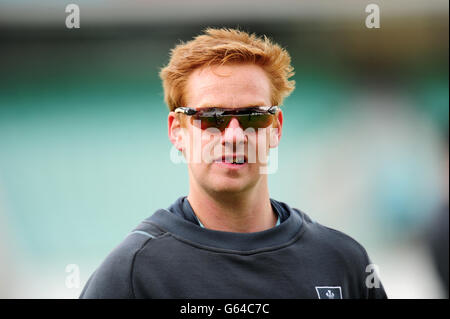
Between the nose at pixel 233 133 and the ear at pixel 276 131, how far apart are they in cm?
24

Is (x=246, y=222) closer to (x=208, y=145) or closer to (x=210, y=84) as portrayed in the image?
(x=208, y=145)

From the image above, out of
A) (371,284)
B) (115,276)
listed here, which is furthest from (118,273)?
(371,284)

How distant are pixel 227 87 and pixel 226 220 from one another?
63 cm

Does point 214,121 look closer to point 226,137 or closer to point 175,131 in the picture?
point 226,137

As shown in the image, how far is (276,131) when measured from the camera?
2.21 meters

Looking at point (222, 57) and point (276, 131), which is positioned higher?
point (222, 57)

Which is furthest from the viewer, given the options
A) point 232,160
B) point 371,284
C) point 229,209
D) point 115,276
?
point 371,284

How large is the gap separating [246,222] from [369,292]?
0.72 metres

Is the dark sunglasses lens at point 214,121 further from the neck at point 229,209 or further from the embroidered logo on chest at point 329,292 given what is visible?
the embroidered logo on chest at point 329,292

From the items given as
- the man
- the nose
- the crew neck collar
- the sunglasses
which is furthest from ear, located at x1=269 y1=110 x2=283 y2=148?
the crew neck collar

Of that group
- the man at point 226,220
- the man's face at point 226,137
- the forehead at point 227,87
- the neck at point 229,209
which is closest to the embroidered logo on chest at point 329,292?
the man at point 226,220

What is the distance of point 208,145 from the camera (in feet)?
6.48
